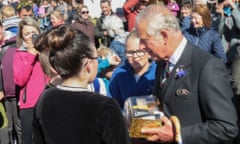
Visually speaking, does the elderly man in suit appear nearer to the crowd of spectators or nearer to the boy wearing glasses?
the crowd of spectators

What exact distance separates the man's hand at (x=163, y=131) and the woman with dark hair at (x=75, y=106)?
0.20 meters

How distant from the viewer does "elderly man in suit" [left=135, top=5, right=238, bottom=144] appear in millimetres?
2527

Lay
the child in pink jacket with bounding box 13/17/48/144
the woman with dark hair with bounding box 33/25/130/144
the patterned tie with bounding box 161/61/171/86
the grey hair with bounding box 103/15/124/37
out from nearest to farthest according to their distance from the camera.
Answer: the woman with dark hair with bounding box 33/25/130/144 < the patterned tie with bounding box 161/61/171/86 < the child in pink jacket with bounding box 13/17/48/144 < the grey hair with bounding box 103/15/124/37

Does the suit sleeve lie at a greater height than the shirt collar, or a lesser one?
lesser

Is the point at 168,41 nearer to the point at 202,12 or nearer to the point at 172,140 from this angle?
the point at 172,140

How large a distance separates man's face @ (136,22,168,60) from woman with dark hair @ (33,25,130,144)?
369 millimetres

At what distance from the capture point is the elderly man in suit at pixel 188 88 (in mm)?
2527

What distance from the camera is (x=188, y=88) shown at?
8.60ft

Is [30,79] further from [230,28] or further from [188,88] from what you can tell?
[230,28]

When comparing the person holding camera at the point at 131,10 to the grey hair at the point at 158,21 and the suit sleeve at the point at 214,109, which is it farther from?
the suit sleeve at the point at 214,109

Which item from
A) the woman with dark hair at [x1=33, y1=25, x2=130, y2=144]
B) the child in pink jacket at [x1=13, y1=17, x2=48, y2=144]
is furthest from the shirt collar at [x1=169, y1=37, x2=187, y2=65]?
the child in pink jacket at [x1=13, y1=17, x2=48, y2=144]

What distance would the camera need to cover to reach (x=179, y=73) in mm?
2680

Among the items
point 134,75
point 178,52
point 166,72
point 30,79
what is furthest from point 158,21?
point 30,79

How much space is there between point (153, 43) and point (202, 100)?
0.43 meters
